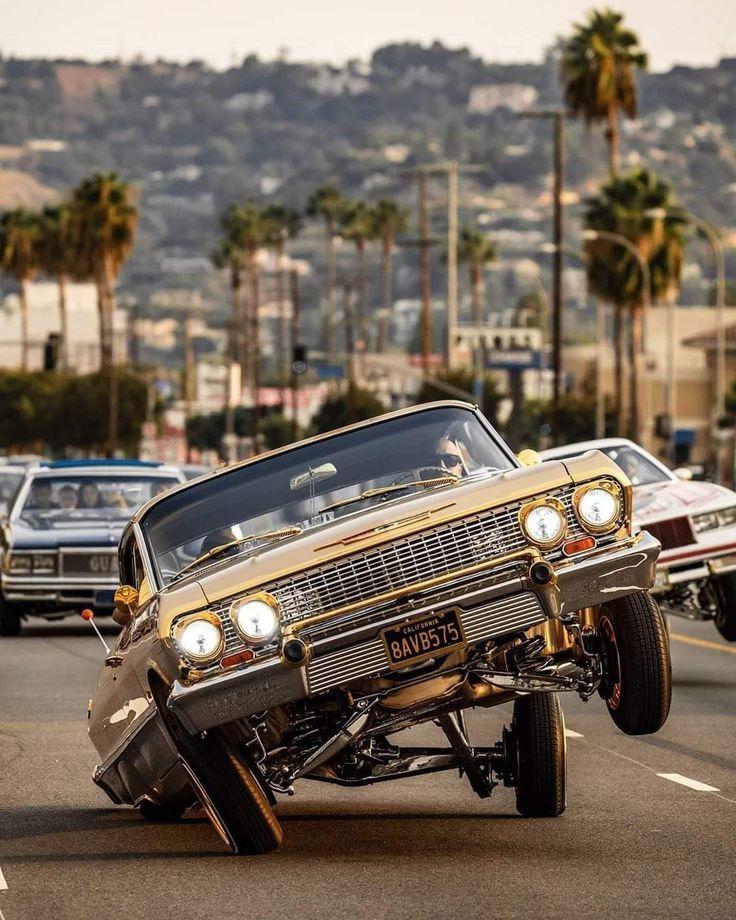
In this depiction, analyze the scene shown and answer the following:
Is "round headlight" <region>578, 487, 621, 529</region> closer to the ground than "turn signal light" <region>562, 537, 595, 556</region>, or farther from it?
farther from it

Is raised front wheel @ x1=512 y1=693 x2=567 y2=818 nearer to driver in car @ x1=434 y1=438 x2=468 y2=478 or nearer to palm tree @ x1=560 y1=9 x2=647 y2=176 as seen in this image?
driver in car @ x1=434 y1=438 x2=468 y2=478

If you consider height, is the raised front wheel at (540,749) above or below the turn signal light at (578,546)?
below

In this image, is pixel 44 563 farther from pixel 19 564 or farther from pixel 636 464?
pixel 636 464

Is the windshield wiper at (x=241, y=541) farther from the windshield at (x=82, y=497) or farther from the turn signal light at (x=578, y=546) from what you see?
the windshield at (x=82, y=497)

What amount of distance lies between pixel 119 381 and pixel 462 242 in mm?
55063

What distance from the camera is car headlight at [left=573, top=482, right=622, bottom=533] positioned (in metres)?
9.59

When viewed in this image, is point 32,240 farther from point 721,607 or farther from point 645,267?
point 721,607

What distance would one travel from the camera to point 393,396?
503 feet

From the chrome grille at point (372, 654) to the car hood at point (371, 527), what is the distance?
1.24 feet

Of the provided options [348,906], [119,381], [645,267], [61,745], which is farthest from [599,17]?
[348,906]

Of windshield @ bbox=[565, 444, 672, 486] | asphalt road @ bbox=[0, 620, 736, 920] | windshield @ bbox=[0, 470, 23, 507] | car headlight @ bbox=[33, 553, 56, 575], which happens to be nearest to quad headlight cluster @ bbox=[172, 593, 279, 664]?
asphalt road @ bbox=[0, 620, 736, 920]

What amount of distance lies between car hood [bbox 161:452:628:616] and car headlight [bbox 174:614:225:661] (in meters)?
0.08

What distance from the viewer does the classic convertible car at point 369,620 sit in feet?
29.7

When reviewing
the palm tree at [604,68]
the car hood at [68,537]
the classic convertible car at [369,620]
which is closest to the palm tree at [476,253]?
the palm tree at [604,68]
